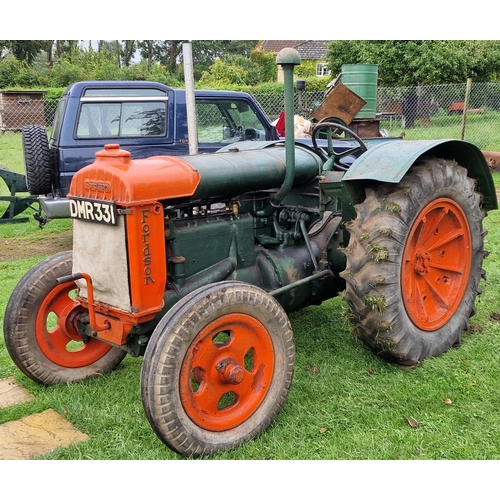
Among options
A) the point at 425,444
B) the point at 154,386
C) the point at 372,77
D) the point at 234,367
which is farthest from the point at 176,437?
the point at 372,77

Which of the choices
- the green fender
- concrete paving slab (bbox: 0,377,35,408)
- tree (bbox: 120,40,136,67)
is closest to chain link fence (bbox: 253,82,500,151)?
the green fender

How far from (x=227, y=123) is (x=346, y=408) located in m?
5.54

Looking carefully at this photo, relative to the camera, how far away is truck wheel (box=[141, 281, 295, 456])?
2.46 meters

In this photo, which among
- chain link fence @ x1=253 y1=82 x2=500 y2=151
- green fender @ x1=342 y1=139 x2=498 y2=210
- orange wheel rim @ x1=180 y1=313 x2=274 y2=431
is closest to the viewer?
orange wheel rim @ x1=180 y1=313 x2=274 y2=431

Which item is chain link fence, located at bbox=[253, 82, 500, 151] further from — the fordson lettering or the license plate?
the fordson lettering

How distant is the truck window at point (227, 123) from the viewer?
25.3 feet

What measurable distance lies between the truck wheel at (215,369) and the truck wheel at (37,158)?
4864 millimetres

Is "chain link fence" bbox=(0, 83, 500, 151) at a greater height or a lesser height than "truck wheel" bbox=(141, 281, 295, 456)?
greater

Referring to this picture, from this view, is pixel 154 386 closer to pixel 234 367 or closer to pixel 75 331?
pixel 234 367

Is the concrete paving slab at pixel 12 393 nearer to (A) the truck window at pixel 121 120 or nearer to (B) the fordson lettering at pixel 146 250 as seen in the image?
(B) the fordson lettering at pixel 146 250

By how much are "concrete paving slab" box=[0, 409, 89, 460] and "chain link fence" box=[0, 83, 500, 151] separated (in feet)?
36.8

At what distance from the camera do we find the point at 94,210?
2771 mm

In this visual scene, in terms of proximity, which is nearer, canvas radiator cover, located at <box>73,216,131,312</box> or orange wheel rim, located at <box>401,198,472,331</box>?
canvas radiator cover, located at <box>73,216,131,312</box>

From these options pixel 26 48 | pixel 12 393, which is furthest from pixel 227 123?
pixel 26 48
